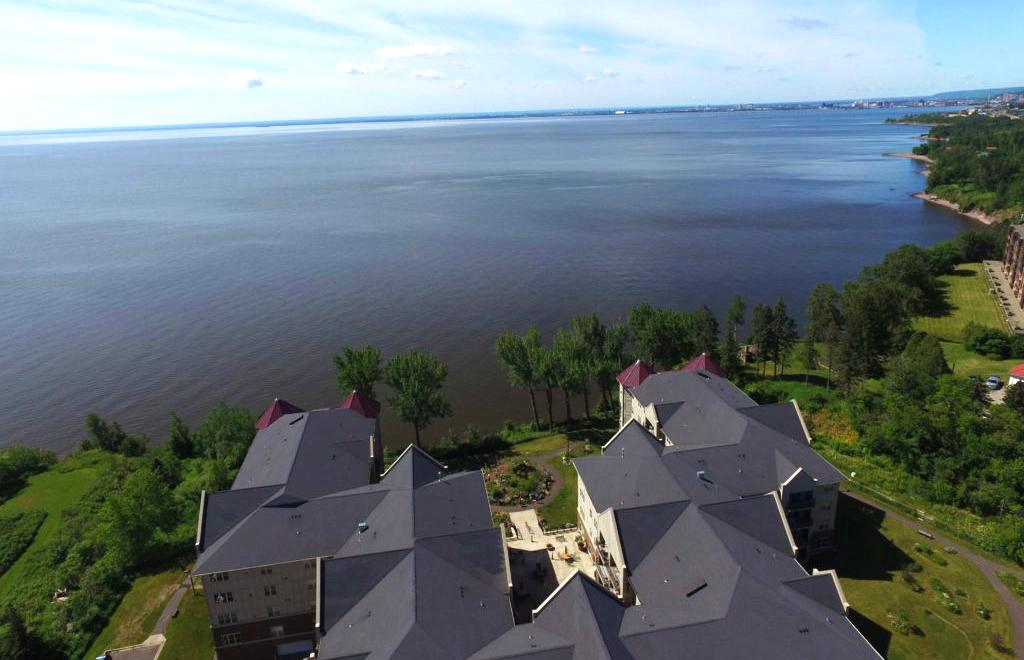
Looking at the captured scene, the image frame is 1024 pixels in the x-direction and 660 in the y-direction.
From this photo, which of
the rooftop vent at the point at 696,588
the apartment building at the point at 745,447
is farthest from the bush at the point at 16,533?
the rooftop vent at the point at 696,588

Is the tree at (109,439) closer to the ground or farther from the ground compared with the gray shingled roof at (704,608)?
closer to the ground

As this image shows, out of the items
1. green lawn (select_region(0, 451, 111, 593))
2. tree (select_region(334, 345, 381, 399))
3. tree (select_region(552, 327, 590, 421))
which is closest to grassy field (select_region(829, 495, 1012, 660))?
tree (select_region(552, 327, 590, 421))

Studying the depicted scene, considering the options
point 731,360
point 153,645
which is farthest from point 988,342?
point 153,645

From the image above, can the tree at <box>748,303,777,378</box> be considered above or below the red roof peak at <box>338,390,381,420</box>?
below

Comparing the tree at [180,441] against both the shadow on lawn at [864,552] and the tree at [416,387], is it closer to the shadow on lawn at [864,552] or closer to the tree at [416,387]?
the tree at [416,387]

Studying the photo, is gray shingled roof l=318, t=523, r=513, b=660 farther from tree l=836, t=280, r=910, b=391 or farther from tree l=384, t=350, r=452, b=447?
tree l=836, t=280, r=910, b=391

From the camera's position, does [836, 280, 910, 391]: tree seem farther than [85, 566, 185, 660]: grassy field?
Yes
